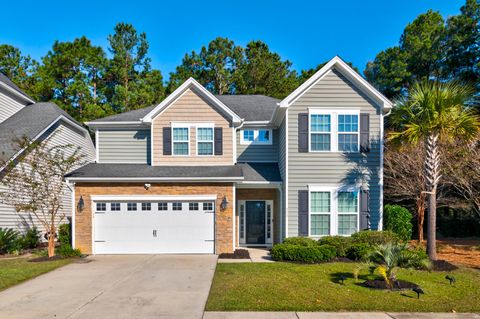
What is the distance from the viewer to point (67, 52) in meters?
29.6

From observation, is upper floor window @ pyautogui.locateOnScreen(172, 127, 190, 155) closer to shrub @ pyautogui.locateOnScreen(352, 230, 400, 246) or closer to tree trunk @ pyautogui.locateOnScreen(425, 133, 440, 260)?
shrub @ pyautogui.locateOnScreen(352, 230, 400, 246)

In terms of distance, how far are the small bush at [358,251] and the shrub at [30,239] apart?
1381 centimetres

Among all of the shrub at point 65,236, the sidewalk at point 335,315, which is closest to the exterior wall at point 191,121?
the shrub at point 65,236

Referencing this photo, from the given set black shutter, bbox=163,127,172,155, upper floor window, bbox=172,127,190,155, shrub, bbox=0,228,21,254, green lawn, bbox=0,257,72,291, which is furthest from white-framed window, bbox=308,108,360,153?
shrub, bbox=0,228,21,254

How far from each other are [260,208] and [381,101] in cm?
686

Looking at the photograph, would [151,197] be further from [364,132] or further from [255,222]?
[364,132]

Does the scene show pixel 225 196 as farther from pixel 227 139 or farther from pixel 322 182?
pixel 322 182

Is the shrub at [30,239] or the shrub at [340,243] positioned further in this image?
the shrub at [30,239]

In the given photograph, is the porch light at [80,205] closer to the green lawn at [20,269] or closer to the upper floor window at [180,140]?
the green lawn at [20,269]

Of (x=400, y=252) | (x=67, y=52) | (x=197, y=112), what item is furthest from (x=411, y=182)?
(x=67, y=52)

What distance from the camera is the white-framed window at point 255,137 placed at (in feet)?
52.4

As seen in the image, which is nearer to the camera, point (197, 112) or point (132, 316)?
point (132, 316)

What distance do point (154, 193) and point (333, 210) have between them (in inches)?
285

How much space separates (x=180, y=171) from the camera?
14.0m
